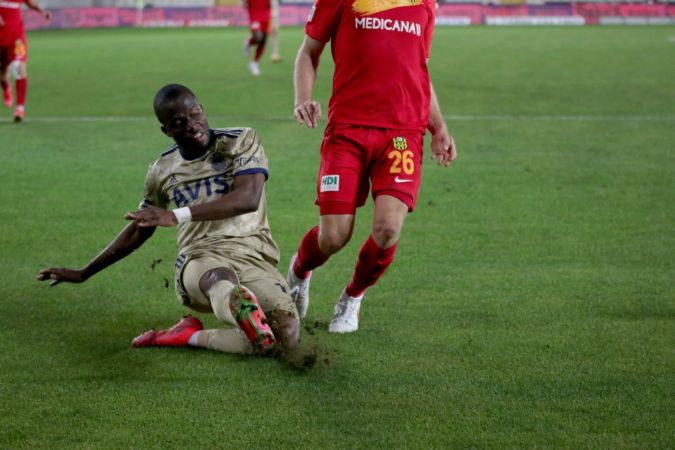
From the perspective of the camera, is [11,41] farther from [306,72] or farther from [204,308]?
[204,308]

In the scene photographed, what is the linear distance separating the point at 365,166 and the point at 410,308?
3.32 ft

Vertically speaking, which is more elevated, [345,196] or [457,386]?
[345,196]

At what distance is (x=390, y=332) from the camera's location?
566 centimetres

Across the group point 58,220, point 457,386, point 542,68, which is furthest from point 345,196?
point 542,68

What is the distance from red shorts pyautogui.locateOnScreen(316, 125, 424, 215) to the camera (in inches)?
213

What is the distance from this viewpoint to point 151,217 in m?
4.75

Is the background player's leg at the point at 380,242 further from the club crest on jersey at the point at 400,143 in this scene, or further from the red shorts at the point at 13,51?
the red shorts at the point at 13,51

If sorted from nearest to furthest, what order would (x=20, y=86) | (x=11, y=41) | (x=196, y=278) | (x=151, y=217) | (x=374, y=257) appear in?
(x=151, y=217), (x=196, y=278), (x=374, y=257), (x=20, y=86), (x=11, y=41)

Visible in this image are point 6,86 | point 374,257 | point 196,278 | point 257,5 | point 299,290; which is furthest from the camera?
point 257,5

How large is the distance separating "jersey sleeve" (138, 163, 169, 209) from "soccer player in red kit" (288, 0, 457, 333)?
807 millimetres

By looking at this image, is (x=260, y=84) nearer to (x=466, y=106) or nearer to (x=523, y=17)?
(x=466, y=106)

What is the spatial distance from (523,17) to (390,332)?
41.0 metres

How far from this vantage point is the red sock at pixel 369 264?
5512 millimetres

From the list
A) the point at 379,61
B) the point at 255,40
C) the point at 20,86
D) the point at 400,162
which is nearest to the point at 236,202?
the point at 400,162
